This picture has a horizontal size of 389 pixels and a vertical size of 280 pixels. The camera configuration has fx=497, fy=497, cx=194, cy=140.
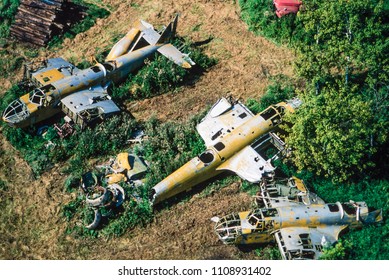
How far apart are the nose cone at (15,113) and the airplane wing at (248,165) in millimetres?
10618

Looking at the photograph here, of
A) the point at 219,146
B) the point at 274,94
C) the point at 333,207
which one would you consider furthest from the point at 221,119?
the point at 333,207

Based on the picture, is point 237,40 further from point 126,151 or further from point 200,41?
point 126,151

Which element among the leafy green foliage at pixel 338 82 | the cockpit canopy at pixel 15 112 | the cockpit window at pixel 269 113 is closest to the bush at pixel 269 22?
the leafy green foliage at pixel 338 82

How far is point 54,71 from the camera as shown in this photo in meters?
28.1

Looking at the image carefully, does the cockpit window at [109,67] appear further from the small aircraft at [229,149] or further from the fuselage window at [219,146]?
the fuselage window at [219,146]

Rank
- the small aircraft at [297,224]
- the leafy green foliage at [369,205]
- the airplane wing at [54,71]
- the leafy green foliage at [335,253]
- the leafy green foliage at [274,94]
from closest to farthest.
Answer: the leafy green foliage at [335,253], the small aircraft at [297,224], the leafy green foliage at [369,205], the airplane wing at [54,71], the leafy green foliage at [274,94]

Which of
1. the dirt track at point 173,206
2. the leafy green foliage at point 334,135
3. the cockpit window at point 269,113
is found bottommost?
the dirt track at point 173,206

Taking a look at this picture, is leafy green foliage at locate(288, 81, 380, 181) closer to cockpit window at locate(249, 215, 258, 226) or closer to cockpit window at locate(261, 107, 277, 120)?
cockpit window at locate(261, 107, 277, 120)

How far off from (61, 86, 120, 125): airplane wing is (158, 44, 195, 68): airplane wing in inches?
181

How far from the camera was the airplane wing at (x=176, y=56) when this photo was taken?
29.2 metres

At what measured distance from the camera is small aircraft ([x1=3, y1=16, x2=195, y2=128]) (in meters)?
26.2

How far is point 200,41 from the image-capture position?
3222 cm

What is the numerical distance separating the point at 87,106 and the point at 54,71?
3.32 m

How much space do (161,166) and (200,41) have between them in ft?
36.1
